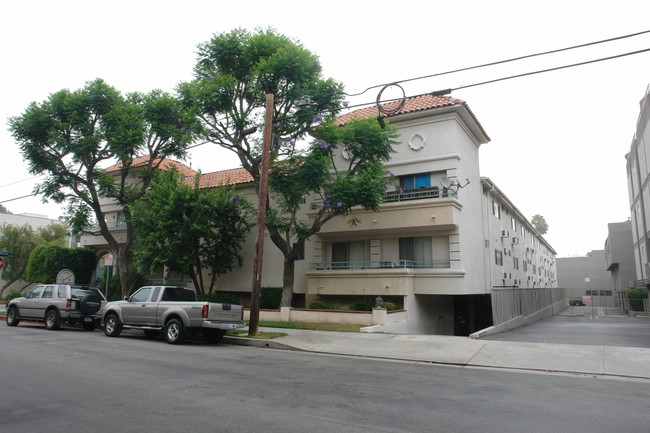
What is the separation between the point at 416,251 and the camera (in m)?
21.6

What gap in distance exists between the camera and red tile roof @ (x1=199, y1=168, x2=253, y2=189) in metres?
27.1

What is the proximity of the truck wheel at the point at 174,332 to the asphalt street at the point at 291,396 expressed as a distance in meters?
2.60

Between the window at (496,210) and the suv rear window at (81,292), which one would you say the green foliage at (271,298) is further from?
the window at (496,210)

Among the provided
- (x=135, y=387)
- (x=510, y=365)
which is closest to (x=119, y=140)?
(x=135, y=387)

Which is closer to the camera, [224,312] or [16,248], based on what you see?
[224,312]

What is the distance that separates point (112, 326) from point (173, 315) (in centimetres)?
300

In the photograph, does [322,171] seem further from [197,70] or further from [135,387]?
[135,387]

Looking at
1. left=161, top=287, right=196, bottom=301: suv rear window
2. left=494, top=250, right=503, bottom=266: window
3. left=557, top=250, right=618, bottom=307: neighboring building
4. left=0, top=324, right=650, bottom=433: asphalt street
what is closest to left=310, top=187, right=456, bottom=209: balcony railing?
left=494, top=250, right=503, bottom=266: window

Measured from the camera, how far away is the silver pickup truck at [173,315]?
43.8 ft

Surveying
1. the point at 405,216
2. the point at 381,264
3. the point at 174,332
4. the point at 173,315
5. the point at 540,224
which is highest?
the point at 540,224

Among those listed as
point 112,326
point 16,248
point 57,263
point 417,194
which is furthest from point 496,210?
point 16,248

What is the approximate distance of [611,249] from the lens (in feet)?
182

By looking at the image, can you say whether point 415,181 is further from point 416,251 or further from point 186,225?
point 186,225

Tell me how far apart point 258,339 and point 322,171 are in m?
7.80
